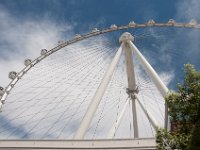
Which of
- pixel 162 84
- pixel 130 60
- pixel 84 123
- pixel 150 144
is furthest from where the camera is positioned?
pixel 130 60

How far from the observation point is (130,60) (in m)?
34.7

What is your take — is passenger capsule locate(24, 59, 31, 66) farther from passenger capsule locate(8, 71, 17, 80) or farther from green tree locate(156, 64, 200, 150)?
green tree locate(156, 64, 200, 150)

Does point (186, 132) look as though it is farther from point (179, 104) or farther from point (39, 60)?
point (39, 60)

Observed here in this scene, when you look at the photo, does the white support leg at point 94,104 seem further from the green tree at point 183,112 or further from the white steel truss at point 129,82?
the green tree at point 183,112

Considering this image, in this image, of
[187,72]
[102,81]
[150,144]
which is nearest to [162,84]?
[102,81]

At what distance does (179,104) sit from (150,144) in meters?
5.12

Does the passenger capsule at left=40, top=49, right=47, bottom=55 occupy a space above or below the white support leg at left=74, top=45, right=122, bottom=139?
above

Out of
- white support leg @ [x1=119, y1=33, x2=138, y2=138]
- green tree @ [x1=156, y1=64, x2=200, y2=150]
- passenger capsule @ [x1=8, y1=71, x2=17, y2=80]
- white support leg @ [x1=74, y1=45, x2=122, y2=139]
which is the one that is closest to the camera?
green tree @ [x1=156, y1=64, x2=200, y2=150]

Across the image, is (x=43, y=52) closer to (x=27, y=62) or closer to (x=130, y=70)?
(x=27, y=62)

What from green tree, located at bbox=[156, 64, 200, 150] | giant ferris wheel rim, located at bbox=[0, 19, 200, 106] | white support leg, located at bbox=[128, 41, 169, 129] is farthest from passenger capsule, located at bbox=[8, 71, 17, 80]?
green tree, located at bbox=[156, 64, 200, 150]

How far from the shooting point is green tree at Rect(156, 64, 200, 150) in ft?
52.5

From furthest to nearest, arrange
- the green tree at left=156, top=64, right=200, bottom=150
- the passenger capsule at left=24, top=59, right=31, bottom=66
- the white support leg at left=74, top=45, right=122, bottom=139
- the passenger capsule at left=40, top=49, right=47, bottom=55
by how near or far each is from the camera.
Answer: the passenger capsule at left=40, top=49, right=47, bottom=55 < the passenger capsule at left=24, top=59, right=31, bottom=66 < the white support leg at left=74, top=45, right=122, bottom=139 < the green tree at left=156, top=64, right=200, bottom=150

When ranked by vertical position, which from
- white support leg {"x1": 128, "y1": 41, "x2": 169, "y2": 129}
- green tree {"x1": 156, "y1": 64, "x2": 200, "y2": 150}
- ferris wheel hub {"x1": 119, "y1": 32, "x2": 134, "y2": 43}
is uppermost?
ferris wheel hub {"x1": 119, "y1": 32, "x2": 134, "y2": 43}

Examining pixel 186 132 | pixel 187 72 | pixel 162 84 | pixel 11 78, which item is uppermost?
pixel 11 78
